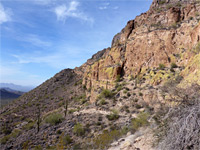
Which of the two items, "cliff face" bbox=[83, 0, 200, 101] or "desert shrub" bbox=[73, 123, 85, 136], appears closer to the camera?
"desert shrub" bbox=[73, 123, 85, 136]

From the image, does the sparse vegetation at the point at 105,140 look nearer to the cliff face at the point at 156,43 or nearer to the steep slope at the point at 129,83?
the steep slope at the point at 129,83

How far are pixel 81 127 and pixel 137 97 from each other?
7731 millimetres

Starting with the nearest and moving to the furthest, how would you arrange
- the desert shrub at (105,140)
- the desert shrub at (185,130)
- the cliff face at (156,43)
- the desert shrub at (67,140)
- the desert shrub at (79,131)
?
1. the desert shrub at (185,130)
2. the desert shrub at (105,140)
3. the desert shrub at (67,140)
4. the desert shrub at (79,131)
5. the cliff face at (156,43)

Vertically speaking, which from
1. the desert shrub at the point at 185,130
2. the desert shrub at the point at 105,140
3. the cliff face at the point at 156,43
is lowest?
the desert shrub at the point at 105,140

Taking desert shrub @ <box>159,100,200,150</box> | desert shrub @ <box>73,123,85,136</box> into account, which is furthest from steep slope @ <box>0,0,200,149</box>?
desert shrub @ <box>159,100,200,150</box>

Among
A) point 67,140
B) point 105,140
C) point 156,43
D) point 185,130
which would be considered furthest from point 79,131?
point 156,43

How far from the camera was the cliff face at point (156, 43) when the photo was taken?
1644 cm

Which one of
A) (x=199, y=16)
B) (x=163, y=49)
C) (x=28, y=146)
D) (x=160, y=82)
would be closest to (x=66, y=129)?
(x=28, y=146)

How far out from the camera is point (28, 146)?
1229cm

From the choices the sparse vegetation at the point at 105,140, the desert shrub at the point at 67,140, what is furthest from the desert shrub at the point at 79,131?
the sparse vegetation at the point at 105,140

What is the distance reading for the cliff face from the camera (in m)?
16.4

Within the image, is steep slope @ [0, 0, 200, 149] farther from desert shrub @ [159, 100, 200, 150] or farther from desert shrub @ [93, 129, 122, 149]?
desert shrub @ [159, 100, 200, 150]

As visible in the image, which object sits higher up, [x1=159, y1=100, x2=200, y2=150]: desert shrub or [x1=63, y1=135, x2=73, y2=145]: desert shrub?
[x1=159, y1=100, x2=200, y2=150]: desert shrub

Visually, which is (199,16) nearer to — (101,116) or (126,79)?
(126,79)
